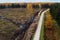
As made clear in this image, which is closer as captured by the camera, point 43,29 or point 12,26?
point 12,26

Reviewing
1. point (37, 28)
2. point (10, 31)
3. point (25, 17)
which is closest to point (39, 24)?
point (37, 28)

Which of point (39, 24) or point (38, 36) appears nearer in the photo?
point (38, 36)

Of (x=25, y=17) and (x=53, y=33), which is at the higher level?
(x=25, y=17)

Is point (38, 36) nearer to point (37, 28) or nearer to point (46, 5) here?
point (37, 28)

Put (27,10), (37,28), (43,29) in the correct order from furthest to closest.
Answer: (27,10) → (43,29) → (37,28)

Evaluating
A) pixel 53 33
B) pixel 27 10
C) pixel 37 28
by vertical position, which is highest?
pixel 27 10

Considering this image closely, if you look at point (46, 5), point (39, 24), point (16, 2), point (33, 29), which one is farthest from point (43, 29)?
point (16, 2)

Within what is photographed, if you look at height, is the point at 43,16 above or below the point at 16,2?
below

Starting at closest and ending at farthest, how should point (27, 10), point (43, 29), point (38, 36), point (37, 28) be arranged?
point (38, 36) → point (37, 28) → point (43, 29) → point (27, 10)

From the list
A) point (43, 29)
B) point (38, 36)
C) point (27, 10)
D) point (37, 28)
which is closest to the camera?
point (38, 36)

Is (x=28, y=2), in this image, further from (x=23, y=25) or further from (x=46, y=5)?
(x=23, y=25)
